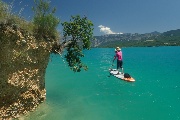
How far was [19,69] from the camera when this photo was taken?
47.0 feet

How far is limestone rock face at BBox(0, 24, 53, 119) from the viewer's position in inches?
526

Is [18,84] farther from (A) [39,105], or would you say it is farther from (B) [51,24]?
(B) [51,24]

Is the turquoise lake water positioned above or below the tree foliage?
below

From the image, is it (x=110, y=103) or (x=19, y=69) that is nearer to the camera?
→ (x=19, y=69)

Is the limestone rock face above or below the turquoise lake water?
above

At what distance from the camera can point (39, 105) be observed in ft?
55.3

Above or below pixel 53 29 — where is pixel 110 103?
below

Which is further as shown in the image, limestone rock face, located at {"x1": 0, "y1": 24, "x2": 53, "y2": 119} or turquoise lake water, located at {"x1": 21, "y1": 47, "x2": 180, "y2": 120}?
turquoise lake water, located at {"x1": 21, "y1": 47, "x2": 180, "y2": 120}

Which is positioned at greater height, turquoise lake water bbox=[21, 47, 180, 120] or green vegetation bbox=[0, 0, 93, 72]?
green vegetation bbox=[0, 0, 93, 72]

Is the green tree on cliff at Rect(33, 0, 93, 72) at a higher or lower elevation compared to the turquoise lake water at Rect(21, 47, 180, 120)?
higher

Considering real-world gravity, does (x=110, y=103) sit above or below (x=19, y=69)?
below

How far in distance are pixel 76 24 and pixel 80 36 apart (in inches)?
35.4

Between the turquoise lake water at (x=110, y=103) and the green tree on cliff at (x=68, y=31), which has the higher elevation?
the green tree on cliff at (x=68, y=31)

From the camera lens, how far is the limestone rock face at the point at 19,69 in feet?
43.8
